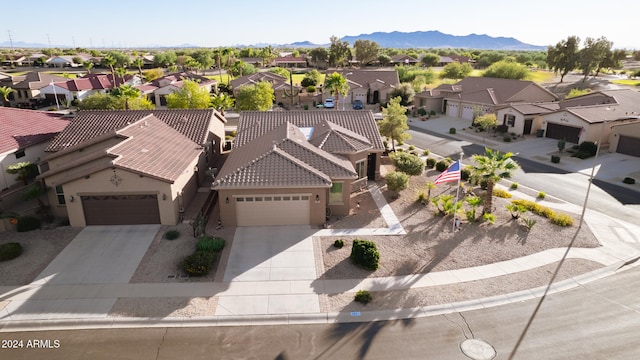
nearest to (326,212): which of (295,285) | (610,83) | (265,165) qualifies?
(265,165)

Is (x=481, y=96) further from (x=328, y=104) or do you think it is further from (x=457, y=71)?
(x=457, y=71)

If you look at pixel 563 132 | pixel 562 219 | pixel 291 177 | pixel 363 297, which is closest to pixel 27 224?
pixel 291 177

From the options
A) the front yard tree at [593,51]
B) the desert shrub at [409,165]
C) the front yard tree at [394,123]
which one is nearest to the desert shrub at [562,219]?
the desert shrub at [409,165]

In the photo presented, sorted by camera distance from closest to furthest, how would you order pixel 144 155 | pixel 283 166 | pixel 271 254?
pixel 271 254
pixel 283 166
pixel 144 155

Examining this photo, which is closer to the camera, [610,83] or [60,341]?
[60,341]

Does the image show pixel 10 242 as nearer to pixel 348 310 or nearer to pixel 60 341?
pixel 60 341

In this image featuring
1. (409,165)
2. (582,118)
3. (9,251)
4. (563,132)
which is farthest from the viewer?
(563,132)

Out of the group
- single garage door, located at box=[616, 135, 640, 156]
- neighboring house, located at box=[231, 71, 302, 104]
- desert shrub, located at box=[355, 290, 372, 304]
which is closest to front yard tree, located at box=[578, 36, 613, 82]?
single garage door, located at box=[616, 135, 640, 156]
